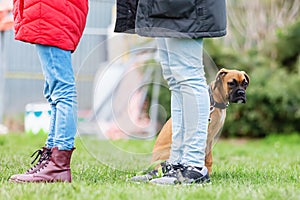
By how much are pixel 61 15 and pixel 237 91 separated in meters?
1.05

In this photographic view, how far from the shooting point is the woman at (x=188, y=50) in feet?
9.24

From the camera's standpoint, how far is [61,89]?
287 cm

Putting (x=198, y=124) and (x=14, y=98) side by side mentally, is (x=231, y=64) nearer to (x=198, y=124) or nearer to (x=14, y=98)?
(x=14, y=98)

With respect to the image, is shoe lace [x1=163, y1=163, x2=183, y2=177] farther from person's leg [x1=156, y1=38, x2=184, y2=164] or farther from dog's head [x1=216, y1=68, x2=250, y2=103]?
dog's head [x1=216, y1=68, x2=250, y2=103]

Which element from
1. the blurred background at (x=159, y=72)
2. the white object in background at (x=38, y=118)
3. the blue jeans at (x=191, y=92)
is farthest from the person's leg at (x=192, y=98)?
the white object in background at (x=38, y=118)

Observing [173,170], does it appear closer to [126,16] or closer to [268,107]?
[126,16]

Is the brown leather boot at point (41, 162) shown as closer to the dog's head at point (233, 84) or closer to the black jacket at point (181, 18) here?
the black jacket at point (181, 18)

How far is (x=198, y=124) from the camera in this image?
9.55 feet

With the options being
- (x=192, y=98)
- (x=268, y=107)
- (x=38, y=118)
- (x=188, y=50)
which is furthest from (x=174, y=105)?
(x=268, y=107)

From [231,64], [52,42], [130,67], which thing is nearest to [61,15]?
[52,42]

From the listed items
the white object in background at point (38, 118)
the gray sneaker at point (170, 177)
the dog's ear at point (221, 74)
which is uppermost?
the dog's ear at point (221, 74)

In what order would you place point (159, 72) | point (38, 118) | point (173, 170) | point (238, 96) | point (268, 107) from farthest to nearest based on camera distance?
point (268, 107)
point (38, 118)
point (159, 72)
point (238, 96)
point (173, 170)

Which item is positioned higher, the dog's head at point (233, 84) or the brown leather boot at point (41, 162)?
the dog's head at point (233, 84)

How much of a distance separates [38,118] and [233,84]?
429 cm
